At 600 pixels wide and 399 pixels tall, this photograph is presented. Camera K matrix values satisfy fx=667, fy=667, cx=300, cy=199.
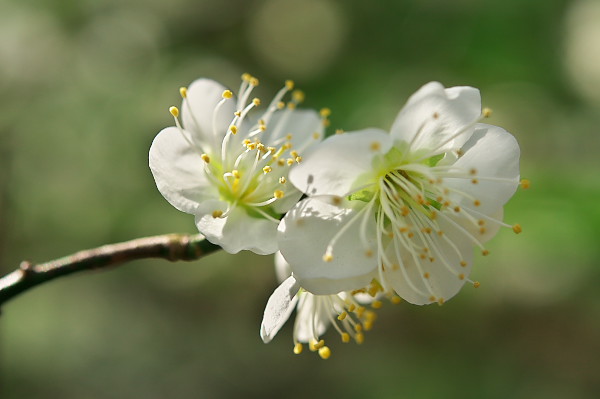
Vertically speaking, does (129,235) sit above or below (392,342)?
above

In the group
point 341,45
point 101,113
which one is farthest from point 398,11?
point 101,113

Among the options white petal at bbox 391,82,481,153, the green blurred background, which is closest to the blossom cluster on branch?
white petal at bbox 391,82,481,153

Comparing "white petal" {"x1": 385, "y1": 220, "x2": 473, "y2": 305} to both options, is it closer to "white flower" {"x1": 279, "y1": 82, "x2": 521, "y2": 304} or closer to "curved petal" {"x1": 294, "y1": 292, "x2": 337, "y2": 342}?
"white flower" {"x1": 279, "y1": 82, "x2": 521, "y2": 304}

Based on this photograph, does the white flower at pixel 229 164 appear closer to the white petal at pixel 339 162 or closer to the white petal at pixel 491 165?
the white petal at pixel 339 162

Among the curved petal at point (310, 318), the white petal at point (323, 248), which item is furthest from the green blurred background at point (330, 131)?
the white petal at point (323, 248)

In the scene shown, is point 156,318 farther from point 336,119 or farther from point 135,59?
point 336,119
